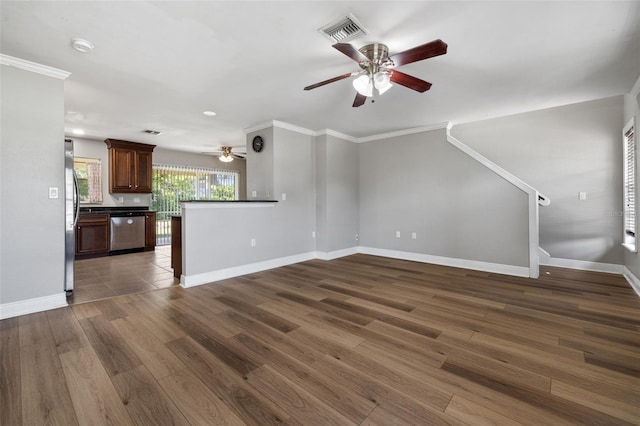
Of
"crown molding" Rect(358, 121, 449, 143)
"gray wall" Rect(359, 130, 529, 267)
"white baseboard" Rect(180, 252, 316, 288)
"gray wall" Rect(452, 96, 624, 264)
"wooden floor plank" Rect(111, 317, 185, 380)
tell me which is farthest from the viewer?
"crown molding" Rect(358, 121, 449, 143)

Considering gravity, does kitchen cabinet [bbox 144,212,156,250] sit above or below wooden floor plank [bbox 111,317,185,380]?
above

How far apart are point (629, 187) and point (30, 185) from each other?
7.12m

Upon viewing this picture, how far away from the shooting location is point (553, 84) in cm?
330

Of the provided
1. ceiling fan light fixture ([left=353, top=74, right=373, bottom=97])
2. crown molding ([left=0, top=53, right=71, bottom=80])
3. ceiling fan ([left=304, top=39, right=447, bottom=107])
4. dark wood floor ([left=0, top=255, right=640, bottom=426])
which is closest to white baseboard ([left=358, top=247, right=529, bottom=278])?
dark wood floor ([left=0, top=255, right=640, bottom=426])

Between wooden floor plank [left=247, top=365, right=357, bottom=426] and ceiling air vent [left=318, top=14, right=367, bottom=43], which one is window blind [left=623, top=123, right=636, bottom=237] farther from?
wooden floor plank [left=247, top=365, right=357, bottom=426]

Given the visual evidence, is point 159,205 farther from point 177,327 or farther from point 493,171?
point 493,171

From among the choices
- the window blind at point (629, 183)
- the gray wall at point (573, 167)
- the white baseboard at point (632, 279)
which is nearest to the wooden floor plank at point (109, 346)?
the white baseboard at point (632, 279)

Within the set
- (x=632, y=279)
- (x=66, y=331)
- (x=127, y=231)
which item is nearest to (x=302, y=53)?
(x=66, y=331)

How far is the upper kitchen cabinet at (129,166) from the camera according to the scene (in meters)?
6.01

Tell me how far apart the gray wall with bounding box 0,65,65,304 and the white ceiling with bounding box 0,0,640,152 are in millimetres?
349

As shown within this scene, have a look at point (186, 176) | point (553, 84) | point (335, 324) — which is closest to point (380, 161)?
point (553, 84)

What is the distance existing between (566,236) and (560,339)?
9.97 ft

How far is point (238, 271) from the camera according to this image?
13.8 feet

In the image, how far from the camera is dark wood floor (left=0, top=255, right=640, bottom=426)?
1444 mm
